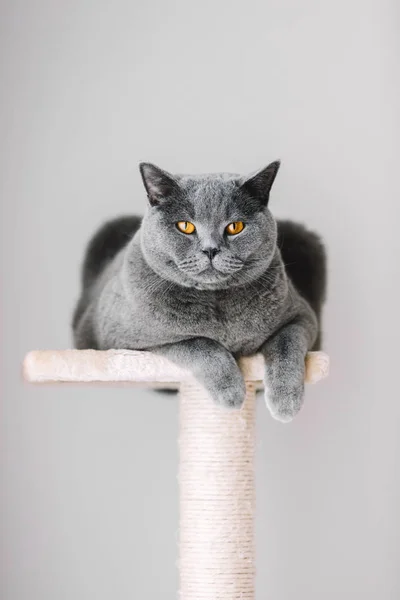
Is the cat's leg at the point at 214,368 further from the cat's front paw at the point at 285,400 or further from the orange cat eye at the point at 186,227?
the orange cat eye at the point at 186,227

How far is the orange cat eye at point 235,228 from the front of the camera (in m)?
1.26

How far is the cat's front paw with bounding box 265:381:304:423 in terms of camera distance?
1.24m

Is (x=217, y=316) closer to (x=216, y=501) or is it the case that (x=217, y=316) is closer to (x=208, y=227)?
(x=208, y=227)

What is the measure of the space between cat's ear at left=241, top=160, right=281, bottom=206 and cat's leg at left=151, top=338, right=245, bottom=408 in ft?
0.85

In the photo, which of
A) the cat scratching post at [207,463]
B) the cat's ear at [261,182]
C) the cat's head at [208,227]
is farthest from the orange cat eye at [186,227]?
the cat scratching post at [207,463]

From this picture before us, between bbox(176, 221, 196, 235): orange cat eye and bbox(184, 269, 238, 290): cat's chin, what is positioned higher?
bbox(176, 221, 196, 235): orange cat eye

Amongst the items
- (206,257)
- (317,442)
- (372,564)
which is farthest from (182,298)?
(372,564)

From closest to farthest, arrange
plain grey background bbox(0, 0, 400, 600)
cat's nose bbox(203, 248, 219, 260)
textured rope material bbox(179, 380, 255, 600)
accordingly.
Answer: cat's nose bbox(203, 248, 219, 260) < textured rope material bbox(179, 380, 255, 600) < plain grey background bbox(0, 0, 400, 600)

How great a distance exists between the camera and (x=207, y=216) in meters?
1.24

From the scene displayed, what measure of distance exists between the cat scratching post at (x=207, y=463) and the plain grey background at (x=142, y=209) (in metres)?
0.63

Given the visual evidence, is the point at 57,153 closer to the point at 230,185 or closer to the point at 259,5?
Result: the point at 259,5

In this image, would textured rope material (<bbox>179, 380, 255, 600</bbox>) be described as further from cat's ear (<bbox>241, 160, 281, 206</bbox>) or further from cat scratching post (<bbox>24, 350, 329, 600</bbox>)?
cat's ear (<bbox>241, 160, 281, 206</bbox>)

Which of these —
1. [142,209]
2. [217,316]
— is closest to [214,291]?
[217,316]

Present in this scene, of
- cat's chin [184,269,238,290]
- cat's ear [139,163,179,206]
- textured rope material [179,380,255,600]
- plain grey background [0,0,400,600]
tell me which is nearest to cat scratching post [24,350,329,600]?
textured rope material [179,380,255,600]
